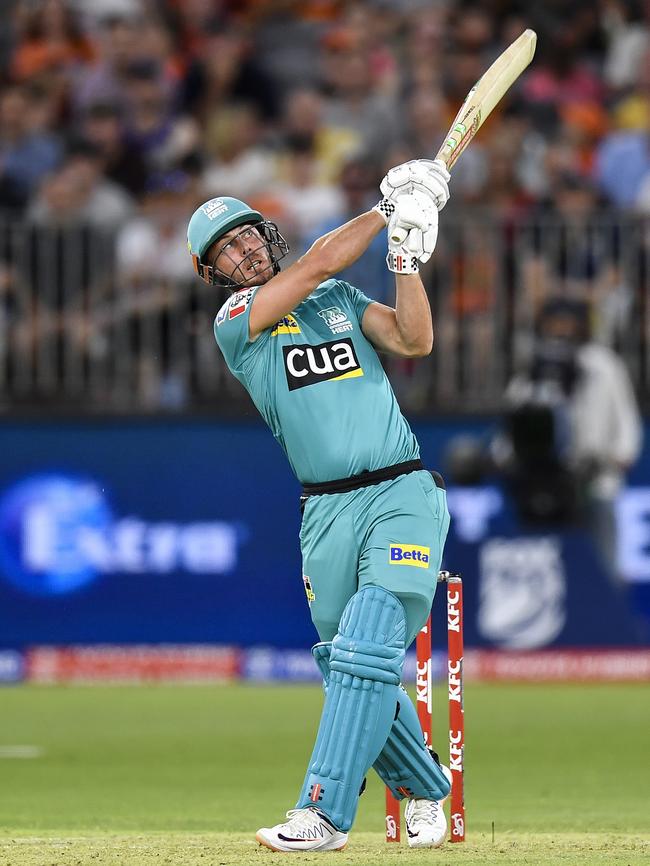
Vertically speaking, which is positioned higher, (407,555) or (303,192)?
(303,192)

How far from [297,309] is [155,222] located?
23.8 ft

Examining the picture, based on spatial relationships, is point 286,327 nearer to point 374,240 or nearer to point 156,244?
point 374,240

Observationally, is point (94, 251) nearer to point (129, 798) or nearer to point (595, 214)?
point (595, 214)

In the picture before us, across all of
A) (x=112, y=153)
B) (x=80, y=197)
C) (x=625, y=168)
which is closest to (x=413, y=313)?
(x=80, y=197)

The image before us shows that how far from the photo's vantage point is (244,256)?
6.49m

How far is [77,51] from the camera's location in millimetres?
15688

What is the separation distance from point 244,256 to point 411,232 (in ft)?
2.21

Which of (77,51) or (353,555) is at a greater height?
(77,51)

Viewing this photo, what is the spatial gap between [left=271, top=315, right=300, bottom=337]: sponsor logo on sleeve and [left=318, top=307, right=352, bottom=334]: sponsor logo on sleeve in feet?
0.34

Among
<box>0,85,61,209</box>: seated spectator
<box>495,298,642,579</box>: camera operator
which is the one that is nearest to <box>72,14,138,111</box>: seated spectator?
<box>0,85,61,209</box>: seated spectator

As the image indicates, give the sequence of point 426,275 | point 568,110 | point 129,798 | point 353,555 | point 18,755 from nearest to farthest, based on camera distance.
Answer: point 353,555 → point 129,798 → point 18,755 → point 426,275 → point 568,110

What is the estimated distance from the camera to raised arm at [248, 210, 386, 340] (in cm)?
618

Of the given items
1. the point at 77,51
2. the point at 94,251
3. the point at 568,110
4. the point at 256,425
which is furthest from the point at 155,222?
the point at 568,110

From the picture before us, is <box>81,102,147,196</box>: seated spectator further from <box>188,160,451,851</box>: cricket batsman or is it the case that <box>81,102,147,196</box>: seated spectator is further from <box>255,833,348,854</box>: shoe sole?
<box>255,833,348,854</box>: shoe sole
